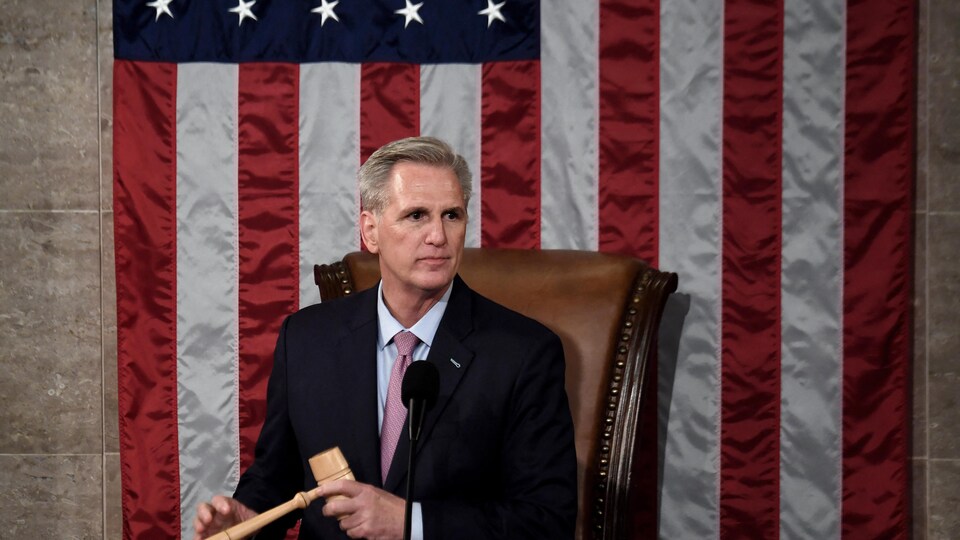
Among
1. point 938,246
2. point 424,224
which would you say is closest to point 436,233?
point 424,224

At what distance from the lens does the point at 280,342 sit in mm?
2287

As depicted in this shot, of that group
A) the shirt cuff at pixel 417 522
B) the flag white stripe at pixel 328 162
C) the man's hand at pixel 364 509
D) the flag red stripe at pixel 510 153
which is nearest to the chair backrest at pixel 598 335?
the flag red stripe at pixel 510 153

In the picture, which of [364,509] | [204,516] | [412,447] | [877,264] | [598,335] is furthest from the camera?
[877,264]

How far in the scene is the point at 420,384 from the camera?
1562mm

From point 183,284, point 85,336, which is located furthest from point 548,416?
point 85,336

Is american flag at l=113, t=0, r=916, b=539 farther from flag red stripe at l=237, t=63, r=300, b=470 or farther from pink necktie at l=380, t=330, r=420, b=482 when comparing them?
pink necktie at l=380, t=330, r=420, b=482

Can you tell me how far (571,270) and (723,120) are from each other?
31.2 inches

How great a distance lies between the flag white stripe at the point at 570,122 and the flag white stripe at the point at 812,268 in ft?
1.97

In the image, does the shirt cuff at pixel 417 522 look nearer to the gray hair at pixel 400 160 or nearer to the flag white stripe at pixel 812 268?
the gray hair at pixel 400 160

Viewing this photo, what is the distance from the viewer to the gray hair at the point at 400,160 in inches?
83.4

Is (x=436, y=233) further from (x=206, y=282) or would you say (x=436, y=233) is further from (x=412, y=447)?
(x=206, y=282)

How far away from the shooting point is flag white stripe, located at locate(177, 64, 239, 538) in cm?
314

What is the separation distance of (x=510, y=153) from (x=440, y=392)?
3.97 feet

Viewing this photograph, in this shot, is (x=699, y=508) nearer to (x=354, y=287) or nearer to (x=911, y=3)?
(x=354, y=287)
